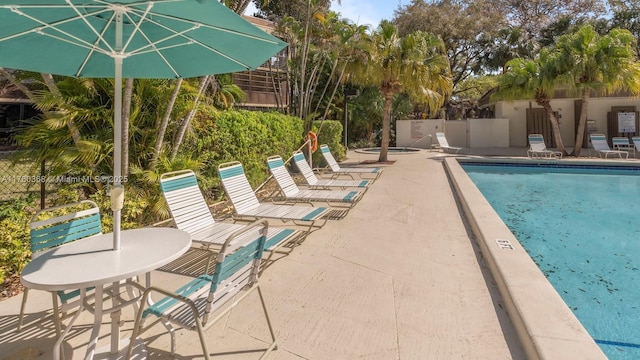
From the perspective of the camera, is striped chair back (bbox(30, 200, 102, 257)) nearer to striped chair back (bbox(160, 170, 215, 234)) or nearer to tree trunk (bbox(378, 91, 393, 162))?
striped chair back (bbox(160, 170, 215, 234))

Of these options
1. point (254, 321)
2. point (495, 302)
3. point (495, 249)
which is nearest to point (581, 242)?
point (495, 249)

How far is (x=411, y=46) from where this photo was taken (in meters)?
13.4

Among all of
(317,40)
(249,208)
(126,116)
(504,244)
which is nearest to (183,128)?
(126,116)

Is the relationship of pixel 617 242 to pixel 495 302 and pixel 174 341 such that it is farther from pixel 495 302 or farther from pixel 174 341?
A: pixel 174 341

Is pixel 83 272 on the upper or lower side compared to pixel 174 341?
upper

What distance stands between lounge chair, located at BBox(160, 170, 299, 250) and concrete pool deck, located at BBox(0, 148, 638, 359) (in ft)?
1.33

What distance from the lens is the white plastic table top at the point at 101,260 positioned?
2059 millimetres

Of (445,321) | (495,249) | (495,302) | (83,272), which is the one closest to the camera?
(83,272)

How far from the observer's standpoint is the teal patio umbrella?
249 cm

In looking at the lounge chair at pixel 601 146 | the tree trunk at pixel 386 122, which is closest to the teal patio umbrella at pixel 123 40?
the tree trunk at pixel 386 122

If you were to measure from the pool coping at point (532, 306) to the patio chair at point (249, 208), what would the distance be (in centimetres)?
241

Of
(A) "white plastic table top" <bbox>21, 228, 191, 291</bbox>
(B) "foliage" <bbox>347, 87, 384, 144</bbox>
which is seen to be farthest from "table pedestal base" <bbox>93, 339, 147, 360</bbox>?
(B) "foliage" <bbox>347, 87, 384, 144</bbox>

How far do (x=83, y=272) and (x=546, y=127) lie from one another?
24862mm

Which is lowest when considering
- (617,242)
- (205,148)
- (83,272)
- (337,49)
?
(617,242)
